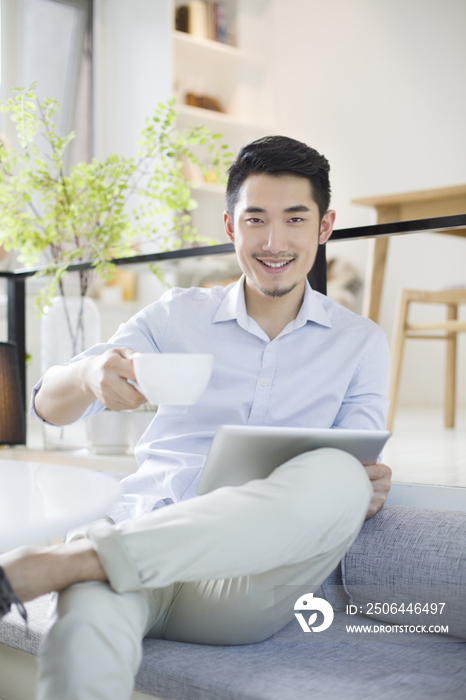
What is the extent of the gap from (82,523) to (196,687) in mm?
371

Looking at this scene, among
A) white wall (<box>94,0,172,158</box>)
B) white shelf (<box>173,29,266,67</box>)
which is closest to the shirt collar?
white wall (<box>94,0,172,158</box>)

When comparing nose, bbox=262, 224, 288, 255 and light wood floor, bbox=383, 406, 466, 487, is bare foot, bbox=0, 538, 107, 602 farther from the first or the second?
light wood floor, bbox=383, 406, 466, 487

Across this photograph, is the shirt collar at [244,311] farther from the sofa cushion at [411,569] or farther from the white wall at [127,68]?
the white wall at [127,68]

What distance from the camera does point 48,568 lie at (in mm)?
844

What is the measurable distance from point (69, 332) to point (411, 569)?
1420mm

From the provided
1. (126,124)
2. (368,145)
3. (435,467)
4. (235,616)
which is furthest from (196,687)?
(368,145)

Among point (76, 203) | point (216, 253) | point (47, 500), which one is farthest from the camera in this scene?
point (76, 203)

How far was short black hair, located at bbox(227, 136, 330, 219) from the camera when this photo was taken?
4.44 feet

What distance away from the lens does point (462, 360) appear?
4.74 metres

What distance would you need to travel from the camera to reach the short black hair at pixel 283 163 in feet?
4.44

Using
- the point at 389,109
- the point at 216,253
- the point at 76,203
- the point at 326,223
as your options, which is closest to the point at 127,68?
the point at 389,109

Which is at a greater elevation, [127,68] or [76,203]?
[127,68]

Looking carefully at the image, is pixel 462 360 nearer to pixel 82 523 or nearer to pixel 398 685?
pixel 398 685

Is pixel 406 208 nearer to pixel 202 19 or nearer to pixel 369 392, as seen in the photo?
pixel 369 392
